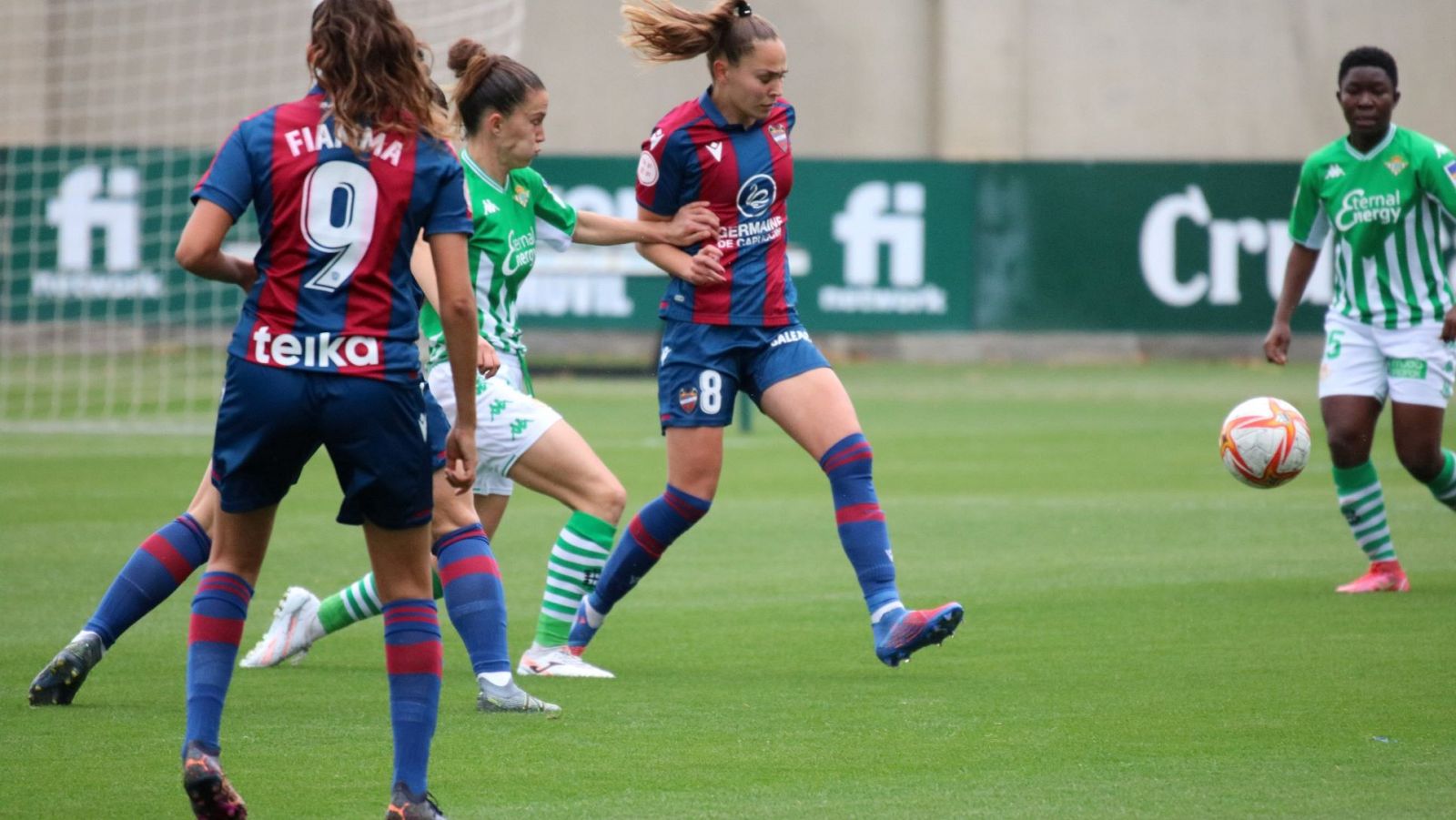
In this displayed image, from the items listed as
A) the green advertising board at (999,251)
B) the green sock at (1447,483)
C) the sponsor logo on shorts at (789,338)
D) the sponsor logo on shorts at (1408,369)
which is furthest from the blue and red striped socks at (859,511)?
the green advertising board at (999,251)

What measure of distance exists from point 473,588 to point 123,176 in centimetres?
1694

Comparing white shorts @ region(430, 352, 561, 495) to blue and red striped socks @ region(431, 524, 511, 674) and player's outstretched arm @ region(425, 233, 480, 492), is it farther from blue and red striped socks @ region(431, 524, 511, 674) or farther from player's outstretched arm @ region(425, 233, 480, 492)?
player's outstretched arm @ region(425, 233, 480, 492)

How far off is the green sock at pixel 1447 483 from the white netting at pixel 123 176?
1153 cm

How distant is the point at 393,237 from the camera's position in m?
4.25

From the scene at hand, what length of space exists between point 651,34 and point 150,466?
879cm

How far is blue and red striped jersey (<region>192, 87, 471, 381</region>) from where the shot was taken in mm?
4203

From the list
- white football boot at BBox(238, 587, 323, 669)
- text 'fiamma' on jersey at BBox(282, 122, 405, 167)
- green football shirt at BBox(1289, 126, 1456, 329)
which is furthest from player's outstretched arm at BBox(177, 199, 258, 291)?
green football shirt at BBox(1289, 126, 1456, 329)

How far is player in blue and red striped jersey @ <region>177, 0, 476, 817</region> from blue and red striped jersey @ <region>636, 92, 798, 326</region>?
95.9 inches

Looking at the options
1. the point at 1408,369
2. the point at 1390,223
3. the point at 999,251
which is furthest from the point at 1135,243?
the point at 1408,369

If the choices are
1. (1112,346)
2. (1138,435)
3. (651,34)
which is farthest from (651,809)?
(1112,346)

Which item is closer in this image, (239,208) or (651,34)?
(239,208)

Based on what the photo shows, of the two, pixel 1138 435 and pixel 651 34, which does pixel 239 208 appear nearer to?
pixel 651 34

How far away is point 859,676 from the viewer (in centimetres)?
660

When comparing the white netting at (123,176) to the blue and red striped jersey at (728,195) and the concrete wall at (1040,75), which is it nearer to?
the concrete wall at (1040,75)
